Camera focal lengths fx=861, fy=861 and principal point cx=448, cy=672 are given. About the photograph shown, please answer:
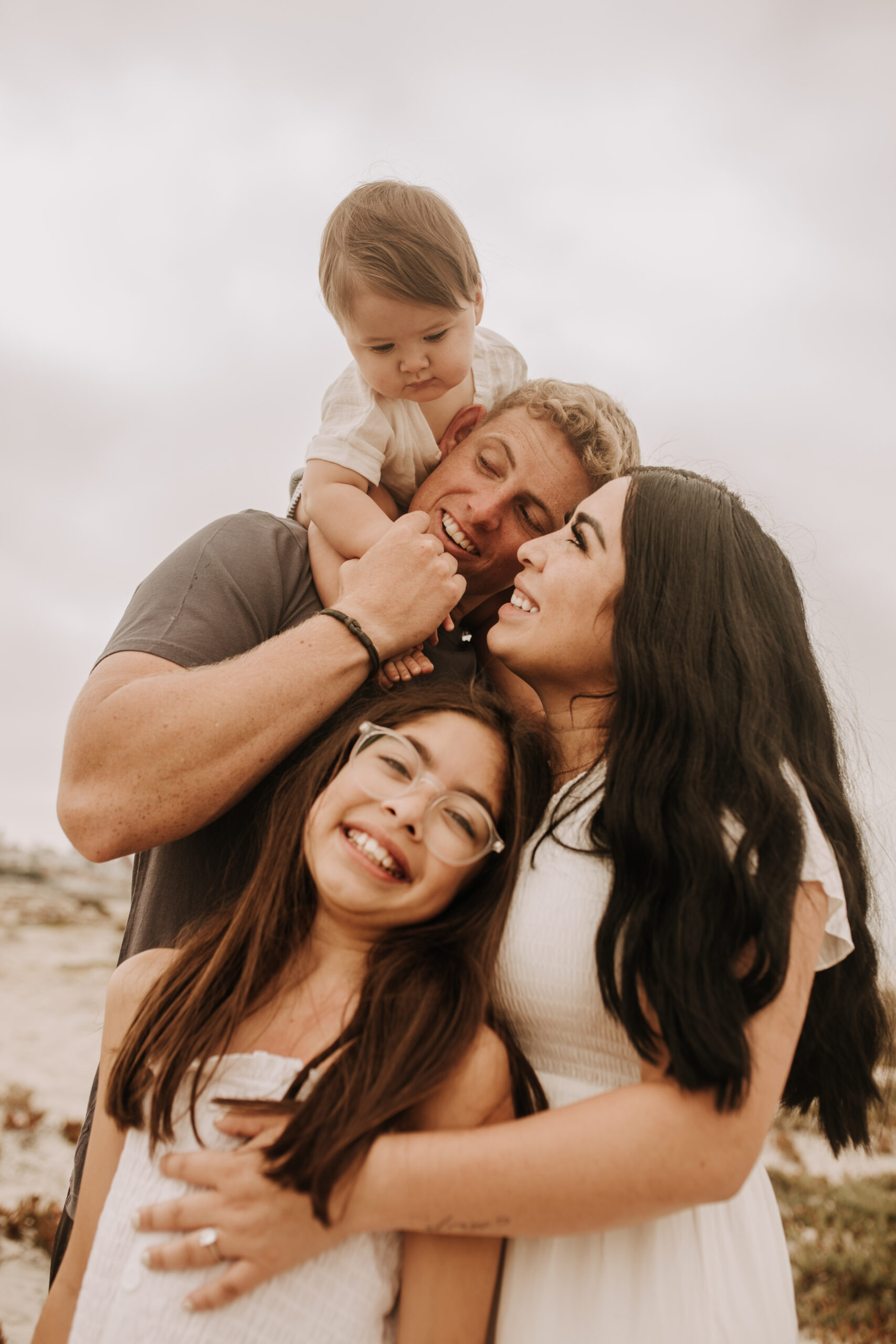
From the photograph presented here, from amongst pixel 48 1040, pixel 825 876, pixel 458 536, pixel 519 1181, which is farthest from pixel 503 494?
pixel 48 1040

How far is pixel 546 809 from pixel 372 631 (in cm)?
68

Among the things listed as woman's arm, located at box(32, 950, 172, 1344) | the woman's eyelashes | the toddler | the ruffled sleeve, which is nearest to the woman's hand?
woman's arm, located at box(32, 950, 172, 1344)

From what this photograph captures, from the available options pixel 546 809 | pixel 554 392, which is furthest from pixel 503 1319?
pixel 554 392

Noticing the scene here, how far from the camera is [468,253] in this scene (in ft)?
10.2

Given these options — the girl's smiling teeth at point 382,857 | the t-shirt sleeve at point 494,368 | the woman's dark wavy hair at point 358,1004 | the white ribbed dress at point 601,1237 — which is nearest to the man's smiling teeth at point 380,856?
the girl's smiling teeth at point 382,857

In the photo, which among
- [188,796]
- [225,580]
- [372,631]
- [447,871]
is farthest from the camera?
[225,580]

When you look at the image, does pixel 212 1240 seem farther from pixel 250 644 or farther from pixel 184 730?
pixel 250 644

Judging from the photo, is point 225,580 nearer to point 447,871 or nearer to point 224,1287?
point 447,871

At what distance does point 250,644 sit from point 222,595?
0.55 feet

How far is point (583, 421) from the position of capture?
10.4ft

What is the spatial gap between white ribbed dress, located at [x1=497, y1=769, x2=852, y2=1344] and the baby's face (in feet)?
6.31

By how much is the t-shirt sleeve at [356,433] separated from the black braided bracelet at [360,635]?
0.95 m

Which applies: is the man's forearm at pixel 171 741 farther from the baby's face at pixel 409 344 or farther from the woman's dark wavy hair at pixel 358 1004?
the baby's face at pixel 409 344

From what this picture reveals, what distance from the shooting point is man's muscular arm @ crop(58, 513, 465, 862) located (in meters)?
2.06
